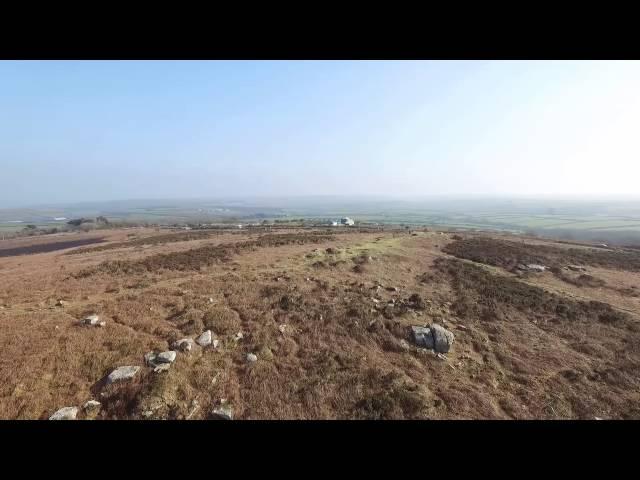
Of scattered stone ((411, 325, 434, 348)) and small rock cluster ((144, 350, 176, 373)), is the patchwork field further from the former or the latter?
scattered stone ((411, 325, 434, 348))

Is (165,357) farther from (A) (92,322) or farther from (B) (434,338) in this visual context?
(B) (434,338)

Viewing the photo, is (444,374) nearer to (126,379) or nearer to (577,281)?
(126,379)

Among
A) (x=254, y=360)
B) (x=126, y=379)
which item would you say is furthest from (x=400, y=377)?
(x=126, y=379)

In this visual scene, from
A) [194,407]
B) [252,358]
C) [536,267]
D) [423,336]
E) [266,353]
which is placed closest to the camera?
[194,407]

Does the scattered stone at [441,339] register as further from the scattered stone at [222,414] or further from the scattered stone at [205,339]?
the scattered stone at [205,339]

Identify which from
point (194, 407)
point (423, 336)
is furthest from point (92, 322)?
point (423, 336)
